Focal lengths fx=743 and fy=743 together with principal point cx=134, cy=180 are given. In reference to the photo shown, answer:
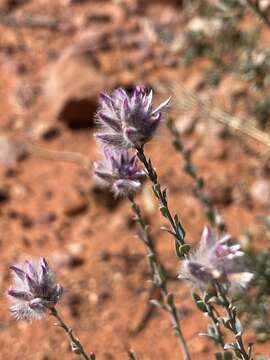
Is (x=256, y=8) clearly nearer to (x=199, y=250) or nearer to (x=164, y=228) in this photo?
(x=164, y=228)

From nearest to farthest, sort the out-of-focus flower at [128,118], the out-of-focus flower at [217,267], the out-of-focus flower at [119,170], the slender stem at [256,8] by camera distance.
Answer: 1. the out-of-focus flower at [217,267]
2. the out-of-focus flower at [128,118]
3. the out-of-focus flower at [119,170]
4. the slender stem at [256,8]

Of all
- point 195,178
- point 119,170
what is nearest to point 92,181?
point 195,178

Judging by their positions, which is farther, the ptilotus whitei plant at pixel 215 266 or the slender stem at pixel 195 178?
the slender stem at pixel 195 178

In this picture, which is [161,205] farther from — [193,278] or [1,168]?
[1,168]

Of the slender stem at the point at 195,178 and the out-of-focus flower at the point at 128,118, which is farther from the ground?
the out-of-focus flower at the point at 128,118

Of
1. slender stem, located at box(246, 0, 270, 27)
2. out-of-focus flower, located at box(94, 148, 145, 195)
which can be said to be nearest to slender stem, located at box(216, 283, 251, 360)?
out-of-focus flower, located at box(94, 148, 145, 195)

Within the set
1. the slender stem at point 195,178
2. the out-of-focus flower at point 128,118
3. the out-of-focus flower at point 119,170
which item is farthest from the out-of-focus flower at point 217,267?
the slender stem at point 195,178

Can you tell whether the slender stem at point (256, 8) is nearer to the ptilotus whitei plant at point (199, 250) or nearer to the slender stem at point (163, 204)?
the ptilotus whitei plant at point (199, 250)
